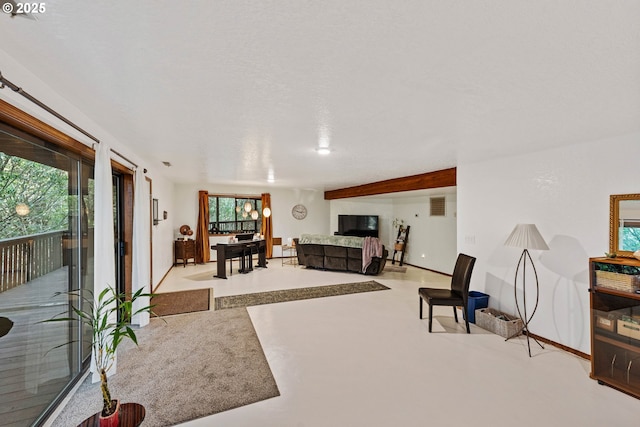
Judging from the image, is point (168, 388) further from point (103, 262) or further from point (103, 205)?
point (103, 205)

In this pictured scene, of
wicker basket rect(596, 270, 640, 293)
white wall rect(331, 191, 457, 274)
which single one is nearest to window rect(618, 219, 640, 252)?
wicker basket rect(596, 270, 640, 293)

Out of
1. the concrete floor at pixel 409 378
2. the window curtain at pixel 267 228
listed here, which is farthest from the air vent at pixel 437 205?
the window curtain at pixel 267 228

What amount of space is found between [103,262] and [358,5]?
2.70 metres

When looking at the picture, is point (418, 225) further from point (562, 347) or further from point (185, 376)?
point (185, 376)

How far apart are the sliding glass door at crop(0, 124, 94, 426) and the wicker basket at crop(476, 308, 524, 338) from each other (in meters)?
4.40

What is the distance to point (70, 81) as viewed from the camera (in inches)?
69.1

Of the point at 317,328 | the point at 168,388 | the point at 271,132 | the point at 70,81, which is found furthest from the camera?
the point at 317,328

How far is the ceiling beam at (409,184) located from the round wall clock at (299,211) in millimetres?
1909

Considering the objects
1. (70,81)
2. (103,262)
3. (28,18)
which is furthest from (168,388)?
(28,18)

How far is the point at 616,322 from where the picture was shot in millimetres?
2504

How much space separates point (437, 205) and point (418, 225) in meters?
0.91

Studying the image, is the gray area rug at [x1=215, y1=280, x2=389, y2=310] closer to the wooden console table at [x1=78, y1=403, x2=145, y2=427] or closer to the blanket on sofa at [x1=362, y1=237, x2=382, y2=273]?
the blanket on sofa at [x1=362, y1=237, x2=382, y2=273]

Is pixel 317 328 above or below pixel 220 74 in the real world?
below

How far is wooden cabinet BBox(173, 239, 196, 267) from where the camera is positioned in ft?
24.8
